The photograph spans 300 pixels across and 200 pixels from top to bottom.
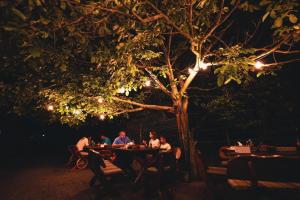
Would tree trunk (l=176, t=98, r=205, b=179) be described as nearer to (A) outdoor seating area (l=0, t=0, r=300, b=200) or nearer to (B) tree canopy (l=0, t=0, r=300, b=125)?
(A) outdoor seating area (l=0, t=0, r=300, b=200)

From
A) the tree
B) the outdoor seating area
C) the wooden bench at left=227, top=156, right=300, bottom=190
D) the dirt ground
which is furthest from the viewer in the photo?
the dirt ground

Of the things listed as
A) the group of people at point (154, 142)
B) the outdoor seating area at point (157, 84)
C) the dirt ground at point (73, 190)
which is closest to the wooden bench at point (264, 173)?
the outdoor seating area at point (157, 84)

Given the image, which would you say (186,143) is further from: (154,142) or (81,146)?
(81,146)

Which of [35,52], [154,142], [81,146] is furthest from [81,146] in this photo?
[35,52]

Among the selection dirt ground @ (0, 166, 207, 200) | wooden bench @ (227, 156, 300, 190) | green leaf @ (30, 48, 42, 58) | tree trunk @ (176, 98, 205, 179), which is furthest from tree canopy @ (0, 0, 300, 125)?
dirt ground @ (0, 166, 207, 200)

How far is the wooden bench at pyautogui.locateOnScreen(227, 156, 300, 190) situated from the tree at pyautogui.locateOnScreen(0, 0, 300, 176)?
1.46 m

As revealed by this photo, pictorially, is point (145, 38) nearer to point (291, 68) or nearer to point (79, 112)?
point (79, 112)

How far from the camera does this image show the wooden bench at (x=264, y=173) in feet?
11.6

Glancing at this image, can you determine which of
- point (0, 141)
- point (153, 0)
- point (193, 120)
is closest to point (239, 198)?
point (153, 0)

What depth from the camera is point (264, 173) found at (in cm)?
394

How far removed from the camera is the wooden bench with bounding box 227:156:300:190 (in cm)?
353

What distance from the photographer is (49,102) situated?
795cm

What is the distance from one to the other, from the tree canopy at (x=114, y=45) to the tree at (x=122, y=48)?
2 centimetres

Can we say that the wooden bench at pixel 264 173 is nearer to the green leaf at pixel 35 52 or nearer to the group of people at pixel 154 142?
the green leaf at pixel 35 52
